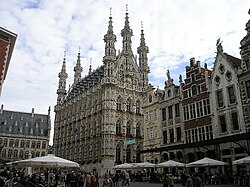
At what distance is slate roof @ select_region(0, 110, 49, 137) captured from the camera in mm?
82188

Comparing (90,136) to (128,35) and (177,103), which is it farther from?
(177,103)

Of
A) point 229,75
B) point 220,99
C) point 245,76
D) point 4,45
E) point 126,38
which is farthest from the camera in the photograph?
point 126,38

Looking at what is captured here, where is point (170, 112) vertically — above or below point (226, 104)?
above

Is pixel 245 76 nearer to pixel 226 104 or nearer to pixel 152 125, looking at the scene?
pixel 226 104

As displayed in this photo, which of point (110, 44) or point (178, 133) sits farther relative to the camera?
point (110, 44)

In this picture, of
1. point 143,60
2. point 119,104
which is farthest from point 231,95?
point 143,60

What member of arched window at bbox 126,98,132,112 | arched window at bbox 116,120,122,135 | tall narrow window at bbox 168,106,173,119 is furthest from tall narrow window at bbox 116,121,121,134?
tall narrow window at bbox 168,106,173,119

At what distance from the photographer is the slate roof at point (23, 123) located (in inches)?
3236

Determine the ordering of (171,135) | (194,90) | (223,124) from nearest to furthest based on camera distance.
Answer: (223,124), (194,90), (171,135)

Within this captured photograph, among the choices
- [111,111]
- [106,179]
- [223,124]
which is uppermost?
[111,111]

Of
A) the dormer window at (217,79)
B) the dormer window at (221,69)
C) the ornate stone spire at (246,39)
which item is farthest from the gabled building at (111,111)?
the ornate stone spire at (246,39)

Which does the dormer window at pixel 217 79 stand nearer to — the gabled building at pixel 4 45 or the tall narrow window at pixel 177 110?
the tall narrow window at pixel 177 110

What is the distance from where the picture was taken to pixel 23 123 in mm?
85312

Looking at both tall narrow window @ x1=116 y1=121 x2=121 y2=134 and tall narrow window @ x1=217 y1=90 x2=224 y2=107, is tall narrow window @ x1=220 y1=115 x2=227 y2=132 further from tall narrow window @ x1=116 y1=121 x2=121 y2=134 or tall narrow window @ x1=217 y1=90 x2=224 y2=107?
tall narrow window @ x1=116 y1=121 x2=121 y2=134
